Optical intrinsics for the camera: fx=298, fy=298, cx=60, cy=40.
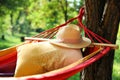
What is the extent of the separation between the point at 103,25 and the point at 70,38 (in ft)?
1.42

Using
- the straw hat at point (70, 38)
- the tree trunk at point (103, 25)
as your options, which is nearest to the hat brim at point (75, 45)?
the straw hat at point (70, 38)

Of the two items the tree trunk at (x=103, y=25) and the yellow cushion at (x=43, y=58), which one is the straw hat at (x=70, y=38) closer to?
the yellow cushion at (x=43, y=58)

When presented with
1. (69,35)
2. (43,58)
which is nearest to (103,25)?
(69,35)

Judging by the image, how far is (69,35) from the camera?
2.56 meters

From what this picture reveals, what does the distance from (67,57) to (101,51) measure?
0.90 ft

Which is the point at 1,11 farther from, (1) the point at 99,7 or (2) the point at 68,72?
(2) the point at 68,72

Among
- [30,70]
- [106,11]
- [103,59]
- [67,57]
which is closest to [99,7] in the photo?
[106,11]

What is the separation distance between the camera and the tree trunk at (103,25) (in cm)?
278

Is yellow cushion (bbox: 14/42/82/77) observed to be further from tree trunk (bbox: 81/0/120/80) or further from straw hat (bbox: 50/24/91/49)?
tree trunk (bbox: 81/0/120/80)

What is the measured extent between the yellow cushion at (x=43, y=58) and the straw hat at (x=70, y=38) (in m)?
0.07

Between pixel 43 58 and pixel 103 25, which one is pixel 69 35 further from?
pixel 103 25

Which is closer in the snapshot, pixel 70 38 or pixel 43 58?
pixel 43 58

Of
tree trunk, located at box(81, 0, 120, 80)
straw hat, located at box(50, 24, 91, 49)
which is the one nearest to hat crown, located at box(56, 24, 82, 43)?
straw hat, located at box(50, 24, 91, 49)

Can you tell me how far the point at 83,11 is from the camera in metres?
2.92
